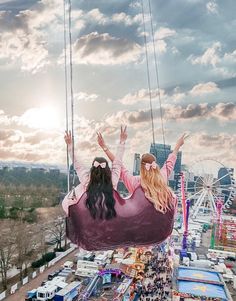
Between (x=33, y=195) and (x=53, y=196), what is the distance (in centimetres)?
164

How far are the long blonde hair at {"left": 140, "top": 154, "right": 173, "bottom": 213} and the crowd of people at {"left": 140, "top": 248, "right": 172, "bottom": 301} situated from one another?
19.2 ft

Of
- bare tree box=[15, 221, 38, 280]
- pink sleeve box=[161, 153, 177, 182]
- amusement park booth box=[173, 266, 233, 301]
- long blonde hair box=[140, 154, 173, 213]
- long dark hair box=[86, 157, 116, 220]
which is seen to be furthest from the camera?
bare tree box=[15, 221, 38, 280]

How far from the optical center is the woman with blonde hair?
15.0 ft

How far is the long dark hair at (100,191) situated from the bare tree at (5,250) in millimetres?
8962

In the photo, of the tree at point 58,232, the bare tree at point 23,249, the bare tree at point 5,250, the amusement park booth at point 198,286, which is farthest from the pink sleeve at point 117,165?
the tree at point 58,232

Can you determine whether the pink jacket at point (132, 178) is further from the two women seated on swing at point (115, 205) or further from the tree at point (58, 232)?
the tree at point (58, 232)

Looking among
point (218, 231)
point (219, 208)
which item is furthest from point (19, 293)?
point (219, 208)

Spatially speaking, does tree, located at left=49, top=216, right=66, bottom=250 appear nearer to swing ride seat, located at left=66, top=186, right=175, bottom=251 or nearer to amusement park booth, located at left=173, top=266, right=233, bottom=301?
amusement park booth, located at left=173, top=266, right=233, bottom=301

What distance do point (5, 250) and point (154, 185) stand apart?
12640 millimetres

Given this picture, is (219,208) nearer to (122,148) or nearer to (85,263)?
(85,263)

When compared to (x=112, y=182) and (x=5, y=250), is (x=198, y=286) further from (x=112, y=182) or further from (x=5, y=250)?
(x=112, y=182)

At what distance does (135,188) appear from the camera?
15.2ft

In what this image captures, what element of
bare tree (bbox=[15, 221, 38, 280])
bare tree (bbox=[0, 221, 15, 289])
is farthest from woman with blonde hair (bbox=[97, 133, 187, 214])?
bare tree (bbox=[15, 221, 38, 280])

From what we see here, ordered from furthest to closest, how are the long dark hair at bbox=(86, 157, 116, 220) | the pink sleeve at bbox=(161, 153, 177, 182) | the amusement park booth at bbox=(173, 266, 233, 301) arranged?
the amusement park booth at bbox=(173, 266, 233, 301)
the pink sleeve at bbox=(161, 153, 177, 182)
the long dark hair at bbox=(86, 157, 116, 220)
